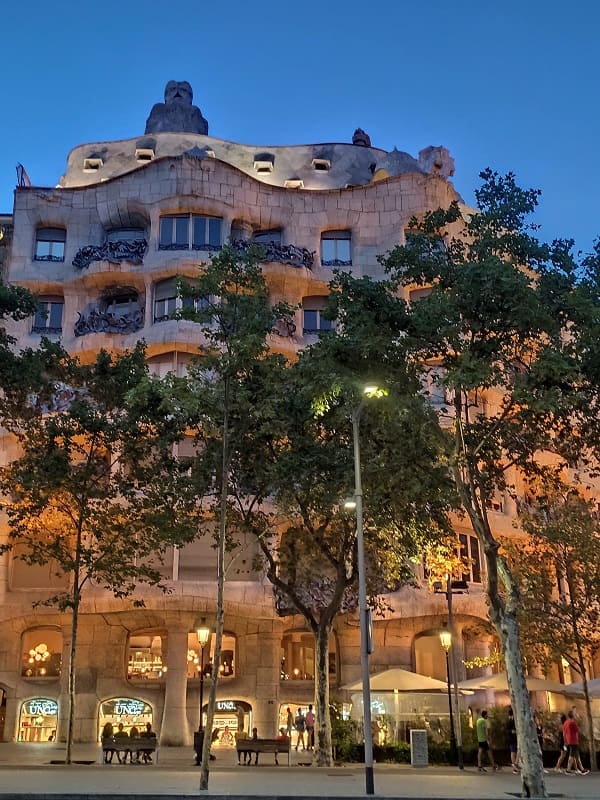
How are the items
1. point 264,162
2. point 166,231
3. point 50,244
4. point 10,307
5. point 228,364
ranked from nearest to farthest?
point 228,364 → point 10,307 → point 166,231 → point 50,244 → point 264,162

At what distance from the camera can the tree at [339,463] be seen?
2055cm

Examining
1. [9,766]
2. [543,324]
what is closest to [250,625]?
[9,766]

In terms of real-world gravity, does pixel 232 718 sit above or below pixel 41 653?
below

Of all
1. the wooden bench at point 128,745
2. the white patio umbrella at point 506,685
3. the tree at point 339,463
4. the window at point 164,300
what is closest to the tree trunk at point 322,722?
the tree at point 339,463

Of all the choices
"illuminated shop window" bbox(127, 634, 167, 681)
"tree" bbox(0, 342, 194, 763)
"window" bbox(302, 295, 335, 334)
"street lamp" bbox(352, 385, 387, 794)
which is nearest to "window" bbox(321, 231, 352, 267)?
"window" bbox(302, 295, 335, 334)

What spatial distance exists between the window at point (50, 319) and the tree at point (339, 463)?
62.4 feet

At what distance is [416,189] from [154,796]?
3454 centimetres

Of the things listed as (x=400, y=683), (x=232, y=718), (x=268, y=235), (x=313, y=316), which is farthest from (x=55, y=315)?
(x=400, y=683)

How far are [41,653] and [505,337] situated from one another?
1052 inches

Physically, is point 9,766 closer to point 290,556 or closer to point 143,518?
point 143,518

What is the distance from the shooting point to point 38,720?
36031 mm

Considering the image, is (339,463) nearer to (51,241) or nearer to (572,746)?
(572,746)

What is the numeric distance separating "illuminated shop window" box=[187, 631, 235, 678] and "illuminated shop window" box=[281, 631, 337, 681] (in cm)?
229

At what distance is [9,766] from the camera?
23312 millimetres
